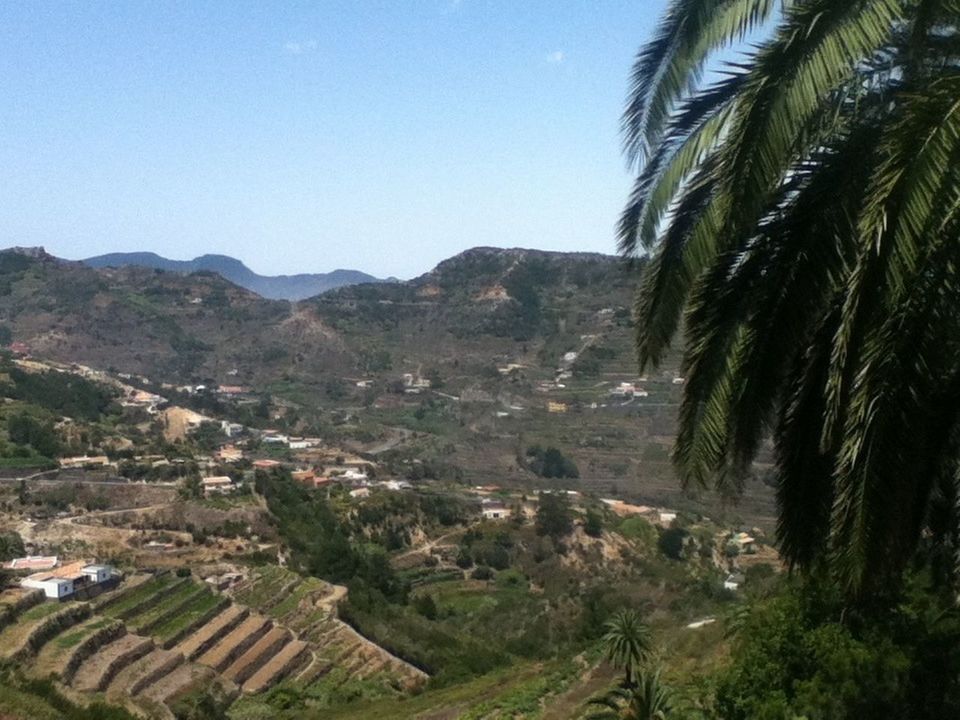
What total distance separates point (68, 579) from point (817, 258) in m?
27.0

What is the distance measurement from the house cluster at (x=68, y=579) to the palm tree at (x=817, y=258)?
84.1 ft

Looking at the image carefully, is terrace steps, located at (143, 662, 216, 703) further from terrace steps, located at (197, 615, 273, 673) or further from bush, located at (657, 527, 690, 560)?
bush, located at (657, 527, 690, 560)

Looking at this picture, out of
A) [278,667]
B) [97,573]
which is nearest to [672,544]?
[278,667]

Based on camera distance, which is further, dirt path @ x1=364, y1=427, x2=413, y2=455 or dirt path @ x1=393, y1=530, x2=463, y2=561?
dirt path @ x1=364, y1=427, x2=413, y2=455

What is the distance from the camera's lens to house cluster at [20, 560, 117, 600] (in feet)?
84.8

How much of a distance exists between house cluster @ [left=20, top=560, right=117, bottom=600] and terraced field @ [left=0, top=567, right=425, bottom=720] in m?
0.53

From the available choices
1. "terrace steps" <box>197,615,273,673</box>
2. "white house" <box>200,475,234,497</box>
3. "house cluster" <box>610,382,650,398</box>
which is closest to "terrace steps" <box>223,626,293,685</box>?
"terrace steps" <box>197,615,273,673</box>

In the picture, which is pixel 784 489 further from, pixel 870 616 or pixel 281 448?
pixel 281 448

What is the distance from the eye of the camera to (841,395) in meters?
3.25

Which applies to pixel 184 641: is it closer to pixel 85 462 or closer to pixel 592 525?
pixel 85 462

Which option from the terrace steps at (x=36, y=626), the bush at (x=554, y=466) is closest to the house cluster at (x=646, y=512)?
the bush at (x=554, y=466)

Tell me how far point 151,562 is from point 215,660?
32.6 feet

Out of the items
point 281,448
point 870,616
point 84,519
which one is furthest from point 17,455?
point 870,616

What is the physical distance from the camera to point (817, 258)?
12.4 ft
